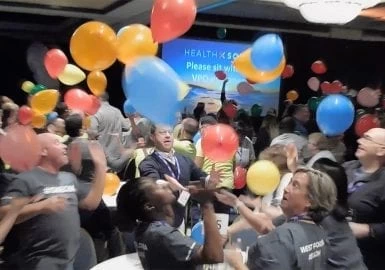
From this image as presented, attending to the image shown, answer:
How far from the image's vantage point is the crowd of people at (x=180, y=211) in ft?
7.72

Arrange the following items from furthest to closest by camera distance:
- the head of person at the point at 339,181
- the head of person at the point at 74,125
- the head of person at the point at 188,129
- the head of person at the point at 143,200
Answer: the head of person at the point at 188,129, the head of person at the point at 74,125, the head of person at the point at 339,181, the head of person at the point at 143,200

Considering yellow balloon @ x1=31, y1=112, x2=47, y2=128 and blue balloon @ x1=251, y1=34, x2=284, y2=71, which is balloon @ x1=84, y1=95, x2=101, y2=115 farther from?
blue balloon @ x1=251, y1=34, x2=284, y2=71

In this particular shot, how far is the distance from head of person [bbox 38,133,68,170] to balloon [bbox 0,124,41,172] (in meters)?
0.05

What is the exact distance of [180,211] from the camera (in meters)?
3.17

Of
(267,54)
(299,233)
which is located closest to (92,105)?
(267,54)

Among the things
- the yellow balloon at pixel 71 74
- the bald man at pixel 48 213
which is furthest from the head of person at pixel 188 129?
the bald man at pixel 48 213

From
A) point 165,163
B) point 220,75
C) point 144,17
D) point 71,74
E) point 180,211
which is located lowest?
point 220,75

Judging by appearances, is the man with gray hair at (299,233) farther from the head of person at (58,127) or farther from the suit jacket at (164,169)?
the head of person at (58,127)

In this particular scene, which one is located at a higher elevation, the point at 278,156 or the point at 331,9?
the point at 331,9

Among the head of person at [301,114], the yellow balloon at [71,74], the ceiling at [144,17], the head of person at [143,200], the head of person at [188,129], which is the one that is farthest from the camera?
the ceiling at [144,17]

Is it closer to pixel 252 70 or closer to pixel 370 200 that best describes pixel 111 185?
pixel 252 70

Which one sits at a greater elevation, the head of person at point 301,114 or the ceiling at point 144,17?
the ceiling at point 144,17

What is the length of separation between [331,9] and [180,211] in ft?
4.91

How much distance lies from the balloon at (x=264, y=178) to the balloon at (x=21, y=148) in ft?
3.92
